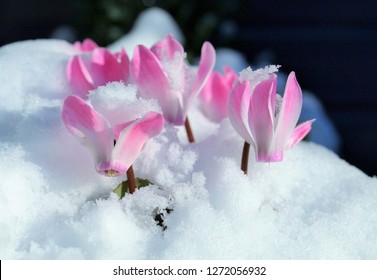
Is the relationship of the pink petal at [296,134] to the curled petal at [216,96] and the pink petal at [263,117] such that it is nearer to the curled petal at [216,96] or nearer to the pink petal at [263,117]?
the pink petal at [263,117]

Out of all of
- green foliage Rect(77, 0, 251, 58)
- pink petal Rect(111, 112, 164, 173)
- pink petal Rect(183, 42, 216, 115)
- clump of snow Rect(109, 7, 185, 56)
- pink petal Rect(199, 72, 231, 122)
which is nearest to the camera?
pink petal Rect(111, 112, 164, 173)

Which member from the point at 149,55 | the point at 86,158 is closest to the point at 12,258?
the point at 86,158

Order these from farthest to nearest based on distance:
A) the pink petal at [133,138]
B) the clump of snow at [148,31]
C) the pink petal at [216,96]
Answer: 1. the clump of snow at [148,31]
2. the pink petal at [216,96]
3. the pink petal at [133,138]

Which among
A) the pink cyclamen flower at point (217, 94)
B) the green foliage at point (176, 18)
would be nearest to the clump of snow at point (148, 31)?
the pink cyclamen flower at point (217, 94)

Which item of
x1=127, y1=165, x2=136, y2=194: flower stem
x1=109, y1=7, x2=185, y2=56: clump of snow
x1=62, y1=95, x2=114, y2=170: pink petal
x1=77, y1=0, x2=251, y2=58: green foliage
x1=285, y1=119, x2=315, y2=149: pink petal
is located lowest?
x1=77, y1=0, x2=251, y2=58: green foliage

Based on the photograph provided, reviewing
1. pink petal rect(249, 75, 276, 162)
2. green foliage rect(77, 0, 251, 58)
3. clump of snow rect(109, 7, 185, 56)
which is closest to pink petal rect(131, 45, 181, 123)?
pink petal rect(249, 75, 276, 162)

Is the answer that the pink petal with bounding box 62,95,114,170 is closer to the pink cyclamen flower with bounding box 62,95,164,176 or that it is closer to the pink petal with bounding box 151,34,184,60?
the pink cyclamen flower with bounding box 62,95,164,176

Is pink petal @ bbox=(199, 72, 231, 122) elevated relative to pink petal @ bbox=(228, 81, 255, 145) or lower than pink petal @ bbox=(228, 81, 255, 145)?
lower

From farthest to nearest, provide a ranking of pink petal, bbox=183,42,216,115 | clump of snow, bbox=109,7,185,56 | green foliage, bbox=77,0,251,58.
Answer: green foliage, bbox=77,0,251,58, clump of snow, bbox=109,7,185,56, pink petal, bbox=183,42,216,115
